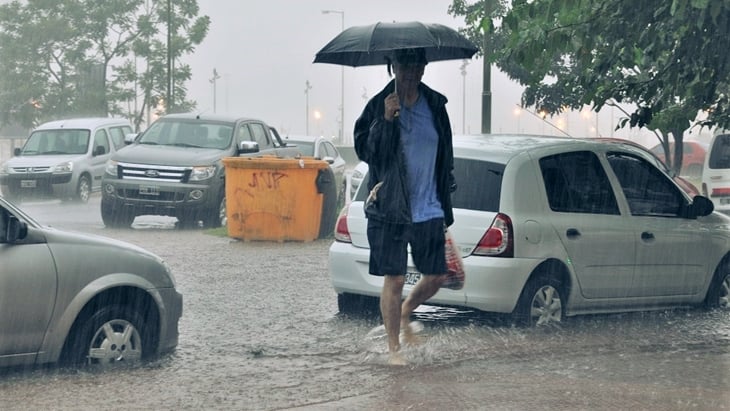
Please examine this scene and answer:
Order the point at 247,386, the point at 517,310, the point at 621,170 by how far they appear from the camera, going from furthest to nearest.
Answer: the point at 621,170
the point at 517,310
the point at 247,386

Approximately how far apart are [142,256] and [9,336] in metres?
1.11

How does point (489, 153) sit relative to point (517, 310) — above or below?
above

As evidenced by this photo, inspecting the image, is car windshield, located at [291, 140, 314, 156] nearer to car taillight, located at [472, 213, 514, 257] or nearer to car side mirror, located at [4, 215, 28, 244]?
car taillight, located at [472, 213, 514, 257]

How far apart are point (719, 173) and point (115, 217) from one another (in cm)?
931

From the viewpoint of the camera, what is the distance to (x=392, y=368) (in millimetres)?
7668

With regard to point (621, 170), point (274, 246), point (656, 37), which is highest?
point (656, 37)

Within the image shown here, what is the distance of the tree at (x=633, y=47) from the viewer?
10.7m

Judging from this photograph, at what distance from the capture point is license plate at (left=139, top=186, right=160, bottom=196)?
19.5m

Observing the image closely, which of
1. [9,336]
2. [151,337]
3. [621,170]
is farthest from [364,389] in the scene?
[621,170]

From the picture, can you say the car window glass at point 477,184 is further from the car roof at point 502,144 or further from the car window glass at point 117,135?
the car window glass at point 117,135

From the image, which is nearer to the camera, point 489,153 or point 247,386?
point 247,386

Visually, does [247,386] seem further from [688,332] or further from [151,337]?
[688,332]

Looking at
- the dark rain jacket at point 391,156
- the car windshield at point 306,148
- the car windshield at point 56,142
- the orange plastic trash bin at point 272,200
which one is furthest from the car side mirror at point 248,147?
the dark rain jacket at point 391,156

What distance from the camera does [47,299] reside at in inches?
276
